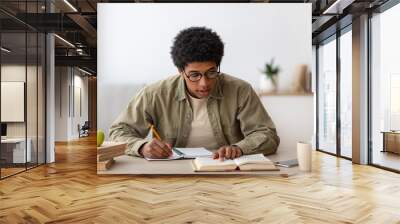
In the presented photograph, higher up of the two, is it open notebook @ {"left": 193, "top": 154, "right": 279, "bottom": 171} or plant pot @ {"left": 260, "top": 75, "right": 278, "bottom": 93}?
plant pot @ {"left": 260, "top": 75, "right": 278, "bottom": 93}

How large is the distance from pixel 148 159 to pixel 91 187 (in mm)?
1140

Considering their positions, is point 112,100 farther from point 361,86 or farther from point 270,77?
point 361,86

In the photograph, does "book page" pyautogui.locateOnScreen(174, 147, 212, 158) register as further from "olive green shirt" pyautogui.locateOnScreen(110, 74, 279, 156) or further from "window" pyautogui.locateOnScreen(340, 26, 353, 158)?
"window" pyautogui.locateOnScreen(340, 26, 353, 158)

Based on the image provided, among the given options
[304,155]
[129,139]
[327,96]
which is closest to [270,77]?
[304,155]

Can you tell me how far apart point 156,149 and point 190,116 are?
0.46 m

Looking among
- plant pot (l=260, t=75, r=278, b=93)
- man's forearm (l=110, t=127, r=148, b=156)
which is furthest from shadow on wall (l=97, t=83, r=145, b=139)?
plant pot (l=260, t=75, r=278, b=93)

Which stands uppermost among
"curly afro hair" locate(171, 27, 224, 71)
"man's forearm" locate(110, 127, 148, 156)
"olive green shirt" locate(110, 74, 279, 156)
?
"curly afro hair" locate(171, 27, 224, 71)

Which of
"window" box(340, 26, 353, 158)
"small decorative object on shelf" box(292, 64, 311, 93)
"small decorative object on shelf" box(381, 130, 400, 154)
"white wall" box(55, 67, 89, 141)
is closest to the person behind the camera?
"small decorative object on shelf" box(292, 64, 311, 93)

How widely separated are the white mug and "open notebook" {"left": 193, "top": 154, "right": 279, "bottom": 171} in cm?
63

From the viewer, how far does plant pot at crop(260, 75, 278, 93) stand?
391cm

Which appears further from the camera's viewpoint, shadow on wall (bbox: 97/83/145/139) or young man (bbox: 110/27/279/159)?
shadow on wall (bbox: 97/83/145/139)

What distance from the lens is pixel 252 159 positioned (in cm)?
323

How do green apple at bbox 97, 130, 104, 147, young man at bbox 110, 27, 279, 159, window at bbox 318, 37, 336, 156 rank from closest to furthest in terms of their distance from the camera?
young man at bbox 110, 27, 279, 159
green apple at bbox 97, 130, 104, 147
window at bbox 318, 37, 336, 156

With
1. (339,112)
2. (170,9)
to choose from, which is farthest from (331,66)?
(170,9)
